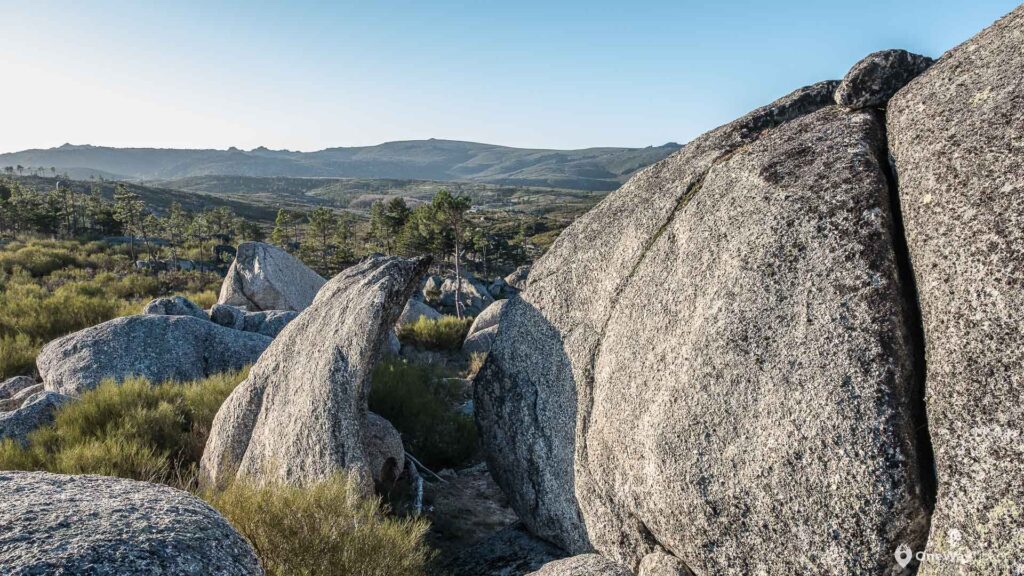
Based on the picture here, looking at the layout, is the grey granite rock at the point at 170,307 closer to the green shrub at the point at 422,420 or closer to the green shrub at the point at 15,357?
the green shrub at the point at 15,357

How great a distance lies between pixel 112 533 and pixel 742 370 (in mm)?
4677

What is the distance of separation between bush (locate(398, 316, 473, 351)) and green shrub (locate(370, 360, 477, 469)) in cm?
864

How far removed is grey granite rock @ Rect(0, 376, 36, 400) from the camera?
12258 mm

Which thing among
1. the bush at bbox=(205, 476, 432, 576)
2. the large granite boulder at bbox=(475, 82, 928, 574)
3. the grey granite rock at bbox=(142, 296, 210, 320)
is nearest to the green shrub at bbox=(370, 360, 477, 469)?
the large granite boulder at bbox=(475, 82, 928, 574)

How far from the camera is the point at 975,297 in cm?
353

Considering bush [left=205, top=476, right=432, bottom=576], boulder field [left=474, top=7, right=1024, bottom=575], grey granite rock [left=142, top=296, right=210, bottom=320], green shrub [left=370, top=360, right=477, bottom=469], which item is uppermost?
boulder field [left=474, top=7, right=1024, bottom=575]

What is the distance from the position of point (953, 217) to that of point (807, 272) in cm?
99

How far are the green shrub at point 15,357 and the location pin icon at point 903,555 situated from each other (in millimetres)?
18408

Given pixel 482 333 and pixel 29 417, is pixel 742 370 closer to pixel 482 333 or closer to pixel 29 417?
pixel 29 417

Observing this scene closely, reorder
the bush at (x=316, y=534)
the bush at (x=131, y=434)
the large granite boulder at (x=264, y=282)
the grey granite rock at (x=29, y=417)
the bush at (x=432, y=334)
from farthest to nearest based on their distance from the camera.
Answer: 1. the large granite boulder at (x=264, y=282)
2. the bush at (x=432, y=334)
3. the grey granite rock at (x=29, y=417)
4. the bush at (x=131, y=434)
5. the bush at (x=316, y=534)

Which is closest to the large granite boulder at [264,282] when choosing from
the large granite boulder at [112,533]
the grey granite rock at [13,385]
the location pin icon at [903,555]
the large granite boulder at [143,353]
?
the large granite boulder at [143,353]

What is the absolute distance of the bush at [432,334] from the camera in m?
21.9

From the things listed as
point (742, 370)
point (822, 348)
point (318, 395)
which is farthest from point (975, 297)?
point (318, 395)

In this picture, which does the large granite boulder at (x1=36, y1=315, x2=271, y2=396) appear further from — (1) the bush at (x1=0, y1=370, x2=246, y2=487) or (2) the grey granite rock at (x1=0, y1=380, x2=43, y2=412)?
(1) the bush at (x1=0, y1=370, x2=246, y2=487)
